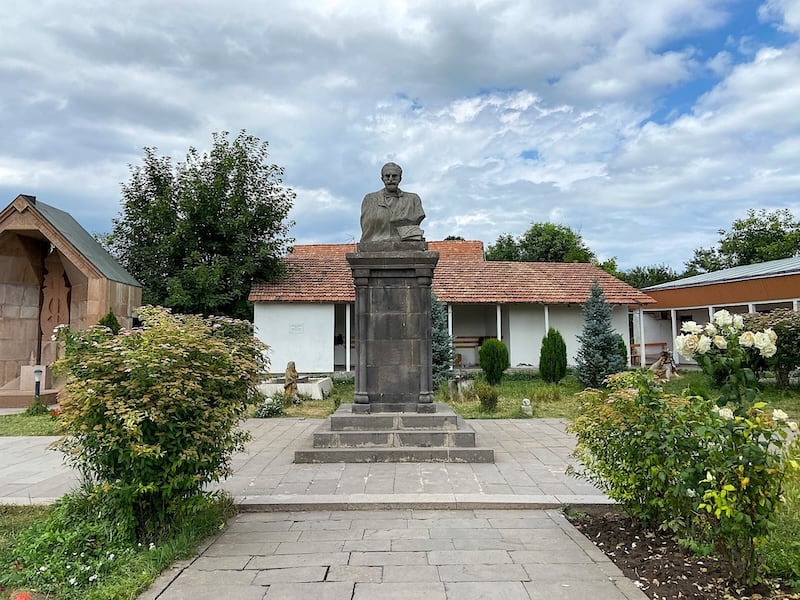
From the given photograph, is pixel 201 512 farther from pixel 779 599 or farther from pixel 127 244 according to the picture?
pixel 127 244

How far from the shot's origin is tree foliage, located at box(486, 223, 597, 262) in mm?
Answer: 36750

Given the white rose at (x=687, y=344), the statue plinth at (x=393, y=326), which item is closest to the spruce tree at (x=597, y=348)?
the statue plinth at (x=393, y=326)

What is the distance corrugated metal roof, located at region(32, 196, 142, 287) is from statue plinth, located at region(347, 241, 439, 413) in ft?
30.9

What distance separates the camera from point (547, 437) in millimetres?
8945

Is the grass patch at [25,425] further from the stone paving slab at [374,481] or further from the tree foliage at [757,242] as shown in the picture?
the tree foliage at [757,242]

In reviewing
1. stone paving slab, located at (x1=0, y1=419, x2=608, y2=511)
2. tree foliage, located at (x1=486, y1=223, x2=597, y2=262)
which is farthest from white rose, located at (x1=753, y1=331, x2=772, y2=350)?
tree foliage, located at (x1=486, y1=223, x2=597, y2=262)

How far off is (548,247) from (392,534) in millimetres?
34797

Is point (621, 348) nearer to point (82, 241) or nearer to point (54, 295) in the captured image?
point (82, 241)

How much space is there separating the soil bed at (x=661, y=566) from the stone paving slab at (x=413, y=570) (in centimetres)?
11

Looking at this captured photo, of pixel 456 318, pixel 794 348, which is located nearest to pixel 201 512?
pixel 794 348

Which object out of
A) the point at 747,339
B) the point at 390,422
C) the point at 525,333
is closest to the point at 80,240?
the point at 390,422

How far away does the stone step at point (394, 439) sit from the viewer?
7.20 metres

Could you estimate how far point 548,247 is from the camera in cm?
3712

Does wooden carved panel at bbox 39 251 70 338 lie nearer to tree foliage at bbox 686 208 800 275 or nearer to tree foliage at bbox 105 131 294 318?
tree foliage at bbox 105 131 294 318
